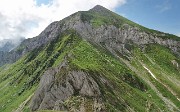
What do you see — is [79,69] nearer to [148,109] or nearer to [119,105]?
[119,105]

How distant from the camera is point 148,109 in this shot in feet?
468

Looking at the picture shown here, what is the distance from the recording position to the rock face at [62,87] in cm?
12031

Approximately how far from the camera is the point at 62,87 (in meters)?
126

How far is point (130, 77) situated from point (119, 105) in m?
60.0

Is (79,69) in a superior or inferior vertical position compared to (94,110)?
superior

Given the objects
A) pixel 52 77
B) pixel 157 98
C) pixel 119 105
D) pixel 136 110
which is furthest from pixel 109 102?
pixel 157 98

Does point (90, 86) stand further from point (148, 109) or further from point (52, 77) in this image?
point (148, 109)

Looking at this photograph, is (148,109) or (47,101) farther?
(148,109)

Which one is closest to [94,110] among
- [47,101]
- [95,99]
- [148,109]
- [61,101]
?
[95,99]

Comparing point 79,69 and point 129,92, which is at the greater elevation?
point 79,69

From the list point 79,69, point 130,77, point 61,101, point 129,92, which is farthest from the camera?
point 130,77

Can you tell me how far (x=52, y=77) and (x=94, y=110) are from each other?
3316cm

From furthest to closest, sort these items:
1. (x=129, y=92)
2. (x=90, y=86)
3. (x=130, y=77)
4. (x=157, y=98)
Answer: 1. (x=130, y=77)
2. (x=157, y=98)
3. (x=129, y=92)
4. (x=90, y=86)

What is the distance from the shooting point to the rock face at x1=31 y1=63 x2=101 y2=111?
4737 inches
